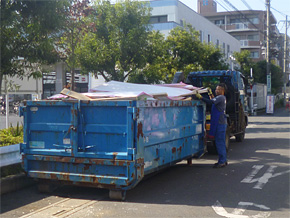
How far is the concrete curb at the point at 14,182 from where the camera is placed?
681 cm

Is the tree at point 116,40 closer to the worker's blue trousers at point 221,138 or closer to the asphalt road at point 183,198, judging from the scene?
the worker's blue trousers at point 221,138

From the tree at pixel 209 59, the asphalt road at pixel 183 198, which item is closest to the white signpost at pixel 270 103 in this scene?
the tree at pixel 209 59

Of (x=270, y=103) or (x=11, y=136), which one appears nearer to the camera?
(x=11, y=136)

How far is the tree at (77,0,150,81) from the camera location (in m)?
15.2

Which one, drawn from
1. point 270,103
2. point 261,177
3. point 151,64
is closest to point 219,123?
point 261,177

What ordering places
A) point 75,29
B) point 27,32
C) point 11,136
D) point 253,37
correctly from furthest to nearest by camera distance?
point 253,37, point 75,29, point 11,136, point 27,32

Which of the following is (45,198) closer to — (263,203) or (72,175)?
(72,175)

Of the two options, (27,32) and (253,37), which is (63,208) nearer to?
(27,32)

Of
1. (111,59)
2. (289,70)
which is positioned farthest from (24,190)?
(289,70)

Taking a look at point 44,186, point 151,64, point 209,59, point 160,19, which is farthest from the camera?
point 160,19

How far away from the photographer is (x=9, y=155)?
728cm

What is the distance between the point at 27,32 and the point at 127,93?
259 cm

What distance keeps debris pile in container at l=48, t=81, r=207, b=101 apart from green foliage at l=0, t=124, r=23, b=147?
2.26 metres

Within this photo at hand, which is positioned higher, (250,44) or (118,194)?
(250,44)
